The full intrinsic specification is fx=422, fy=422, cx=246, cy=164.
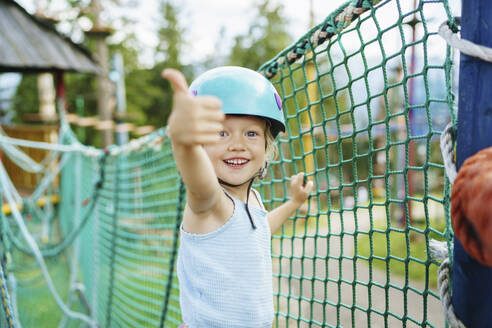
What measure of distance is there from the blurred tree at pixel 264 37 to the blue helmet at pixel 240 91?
10.9 metres

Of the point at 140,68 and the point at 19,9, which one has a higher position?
the point at 140,68

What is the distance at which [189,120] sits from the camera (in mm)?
792

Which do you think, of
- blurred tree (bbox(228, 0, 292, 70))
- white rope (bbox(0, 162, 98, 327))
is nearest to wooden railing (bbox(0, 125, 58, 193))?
white rope (bbox(0, 162, 98, 327))

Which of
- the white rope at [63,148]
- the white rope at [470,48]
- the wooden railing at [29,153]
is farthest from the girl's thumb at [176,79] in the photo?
the wooden railing at [29,153]

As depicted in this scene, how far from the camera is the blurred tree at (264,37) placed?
12.0m

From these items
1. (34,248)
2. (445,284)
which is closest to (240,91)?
(445,284)

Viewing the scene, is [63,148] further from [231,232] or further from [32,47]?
[231,232]

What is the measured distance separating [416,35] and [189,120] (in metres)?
6.66

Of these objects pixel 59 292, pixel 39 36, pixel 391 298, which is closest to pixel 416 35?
pixel 391 298

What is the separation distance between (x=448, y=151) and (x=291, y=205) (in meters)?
0.75

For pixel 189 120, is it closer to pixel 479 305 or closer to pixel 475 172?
pixel 475 172

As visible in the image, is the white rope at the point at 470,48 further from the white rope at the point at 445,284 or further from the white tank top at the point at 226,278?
the white tank top at the point at 226,278

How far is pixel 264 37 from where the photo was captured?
1207 centimetres

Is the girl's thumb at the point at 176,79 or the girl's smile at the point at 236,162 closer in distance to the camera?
the girl's thumb at the point at 176,79
